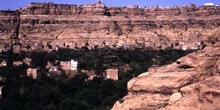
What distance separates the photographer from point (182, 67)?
11.7 meters

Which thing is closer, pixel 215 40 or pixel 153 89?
pixel 153 89

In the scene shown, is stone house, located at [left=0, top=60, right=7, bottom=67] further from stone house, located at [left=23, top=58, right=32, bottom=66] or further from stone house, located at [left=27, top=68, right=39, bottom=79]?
stone house, located at [left=27, top=68, right=39, bottom=79]

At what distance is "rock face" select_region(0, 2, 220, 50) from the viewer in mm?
89500

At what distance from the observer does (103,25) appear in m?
94.2

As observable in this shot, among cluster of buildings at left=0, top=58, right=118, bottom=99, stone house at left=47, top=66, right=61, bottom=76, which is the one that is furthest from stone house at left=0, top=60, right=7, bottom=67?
stone house at left=47, top=66, right=61, bottom=76

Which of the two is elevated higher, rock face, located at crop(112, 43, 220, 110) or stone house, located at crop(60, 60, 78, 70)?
rock face, located at crop(112, 43, 220, 110)

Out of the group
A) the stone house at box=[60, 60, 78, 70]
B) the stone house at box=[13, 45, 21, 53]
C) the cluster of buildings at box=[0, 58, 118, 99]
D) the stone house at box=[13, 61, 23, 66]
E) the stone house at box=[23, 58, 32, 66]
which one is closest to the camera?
the cluster of buildings at box=[0, 58, 118, 99]

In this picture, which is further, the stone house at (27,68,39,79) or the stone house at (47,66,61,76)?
the stone house at (47,66,61,76)

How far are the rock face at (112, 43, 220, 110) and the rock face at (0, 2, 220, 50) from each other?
7340 centimetres

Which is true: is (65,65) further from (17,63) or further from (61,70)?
(17,63)

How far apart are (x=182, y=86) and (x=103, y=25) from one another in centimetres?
8361

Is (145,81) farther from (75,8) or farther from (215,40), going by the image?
(75,8)

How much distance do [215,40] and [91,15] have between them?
85.7 meters

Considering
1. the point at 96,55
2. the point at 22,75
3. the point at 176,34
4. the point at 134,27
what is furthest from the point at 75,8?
the point at 22,75
